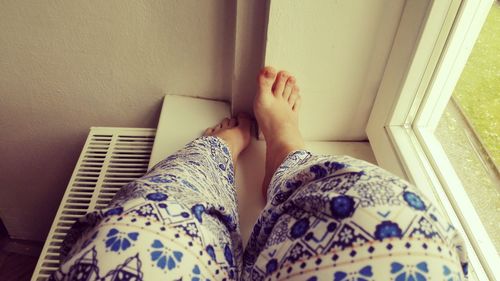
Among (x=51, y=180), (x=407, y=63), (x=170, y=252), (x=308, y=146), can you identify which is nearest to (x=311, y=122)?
(x=308, y=146)

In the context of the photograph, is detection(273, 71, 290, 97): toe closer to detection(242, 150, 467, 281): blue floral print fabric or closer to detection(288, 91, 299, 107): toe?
detection(288, 91, 299, 107): toe

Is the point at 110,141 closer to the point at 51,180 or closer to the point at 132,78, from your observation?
the point at 132,78

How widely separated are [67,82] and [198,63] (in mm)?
280

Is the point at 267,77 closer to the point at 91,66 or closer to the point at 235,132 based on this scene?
the point at 235,132

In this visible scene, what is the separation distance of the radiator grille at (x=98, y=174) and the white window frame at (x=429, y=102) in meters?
0.48

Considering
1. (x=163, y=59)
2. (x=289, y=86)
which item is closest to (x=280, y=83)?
(x=289, y=86)

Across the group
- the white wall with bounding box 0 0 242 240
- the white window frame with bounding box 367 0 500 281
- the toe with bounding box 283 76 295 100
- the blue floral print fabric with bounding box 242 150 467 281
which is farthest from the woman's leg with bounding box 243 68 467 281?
the white wall with bounding box 0 0 242 240

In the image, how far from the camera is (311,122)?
0.84 meters

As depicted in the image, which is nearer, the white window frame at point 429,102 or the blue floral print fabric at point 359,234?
the blue floral print fabric at point 359,234

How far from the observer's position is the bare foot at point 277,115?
749 mm

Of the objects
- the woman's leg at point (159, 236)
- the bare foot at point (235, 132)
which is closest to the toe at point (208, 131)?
the bare foot at point (235, 132)

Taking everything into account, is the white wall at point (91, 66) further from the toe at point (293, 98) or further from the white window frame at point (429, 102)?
the white window frame at point (429, 102)

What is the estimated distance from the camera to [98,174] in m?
0.83

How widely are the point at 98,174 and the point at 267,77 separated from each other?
38 cm
